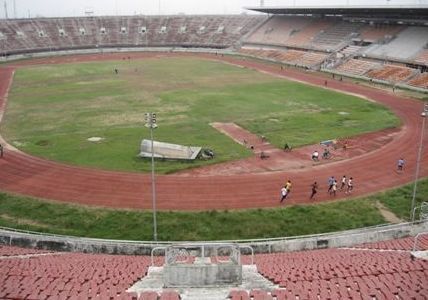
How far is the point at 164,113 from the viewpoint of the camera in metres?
48.9

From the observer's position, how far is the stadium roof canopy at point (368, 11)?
241ft

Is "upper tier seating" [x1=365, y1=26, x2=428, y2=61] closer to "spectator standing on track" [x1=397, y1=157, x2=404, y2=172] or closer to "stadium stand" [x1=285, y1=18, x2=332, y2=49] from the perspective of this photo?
"stadium stand" [x1=285, y1=18, x2=332, y2=49]

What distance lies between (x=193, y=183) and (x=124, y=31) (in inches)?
3764

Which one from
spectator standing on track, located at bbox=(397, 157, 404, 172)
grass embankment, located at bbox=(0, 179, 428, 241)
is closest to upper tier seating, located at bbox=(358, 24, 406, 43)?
spectator standing on track, located at bbox=(397, 157, 404, 172)

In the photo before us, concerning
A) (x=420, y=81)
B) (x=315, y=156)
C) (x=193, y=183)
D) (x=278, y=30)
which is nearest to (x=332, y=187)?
(x=315, y=156)

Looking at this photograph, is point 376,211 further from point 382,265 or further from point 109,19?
point 109,19

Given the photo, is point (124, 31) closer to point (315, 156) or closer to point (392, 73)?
point (392, 73)

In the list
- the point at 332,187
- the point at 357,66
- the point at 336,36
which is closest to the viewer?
the point at 332,187

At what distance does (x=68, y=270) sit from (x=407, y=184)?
906 inches

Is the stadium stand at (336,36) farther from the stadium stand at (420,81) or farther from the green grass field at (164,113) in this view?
the stadium stand at (420,81)

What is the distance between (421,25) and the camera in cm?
7862

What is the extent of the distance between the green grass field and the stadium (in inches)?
10.3

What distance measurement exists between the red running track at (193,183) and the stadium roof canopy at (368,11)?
1726 inches

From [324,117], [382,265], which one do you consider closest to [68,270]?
[382,265]
